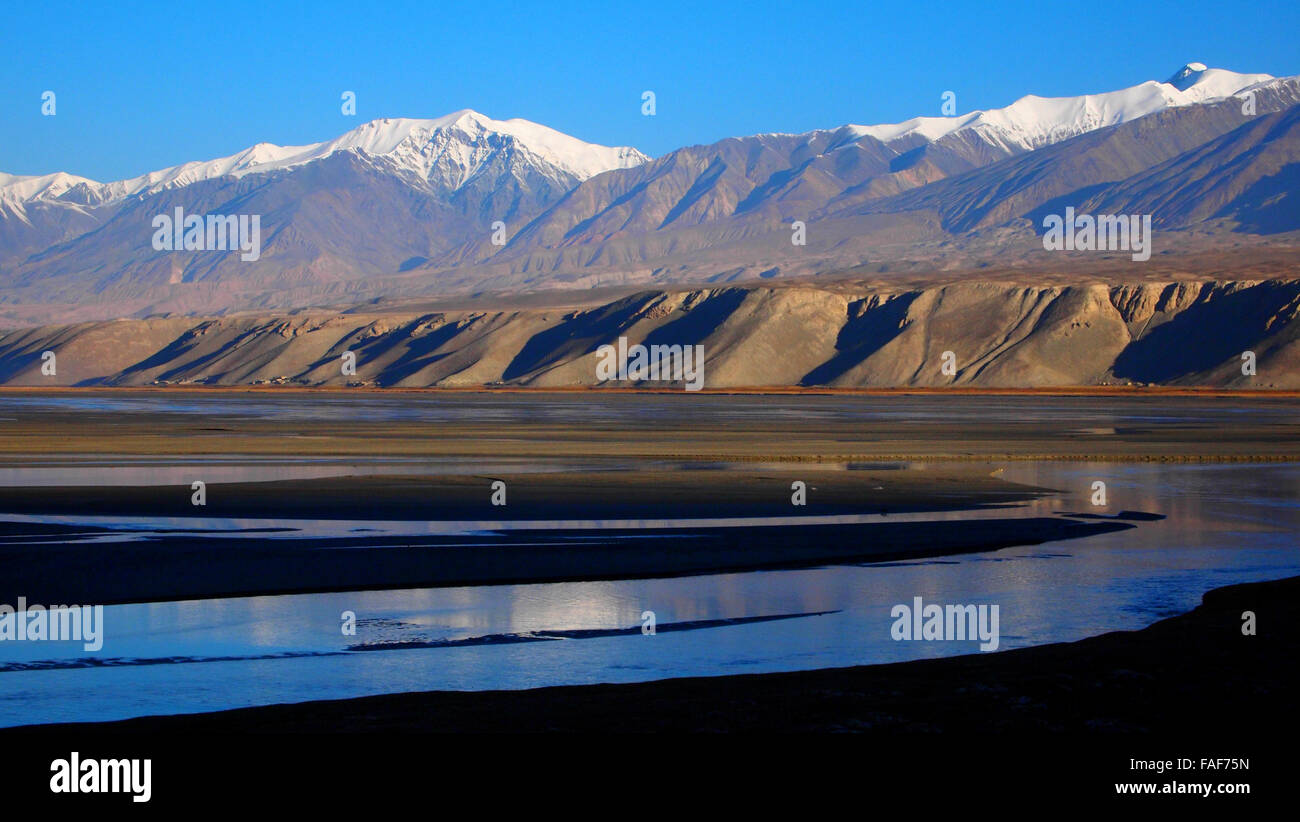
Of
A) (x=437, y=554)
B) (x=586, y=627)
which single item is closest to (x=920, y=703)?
(x=586, y=627)

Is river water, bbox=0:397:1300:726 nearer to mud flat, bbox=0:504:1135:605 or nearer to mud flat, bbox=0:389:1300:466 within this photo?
mud flat, bbox=0:504:1135:605

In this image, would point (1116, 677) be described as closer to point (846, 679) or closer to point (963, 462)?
point (846, 679)

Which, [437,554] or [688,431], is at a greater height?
[688,431]

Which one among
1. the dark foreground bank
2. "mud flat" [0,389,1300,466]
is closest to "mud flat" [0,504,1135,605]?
the dark foreground bank

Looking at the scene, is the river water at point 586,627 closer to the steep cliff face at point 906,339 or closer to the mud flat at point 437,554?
the mud flat at point 437,554

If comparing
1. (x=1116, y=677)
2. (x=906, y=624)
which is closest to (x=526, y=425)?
(x=906, y=624)

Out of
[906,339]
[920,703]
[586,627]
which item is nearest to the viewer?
[920,703]

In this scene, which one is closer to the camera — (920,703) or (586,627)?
(920,703)

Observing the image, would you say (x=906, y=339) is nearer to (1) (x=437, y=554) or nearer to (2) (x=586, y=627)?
(1) (x=437, y=554)
